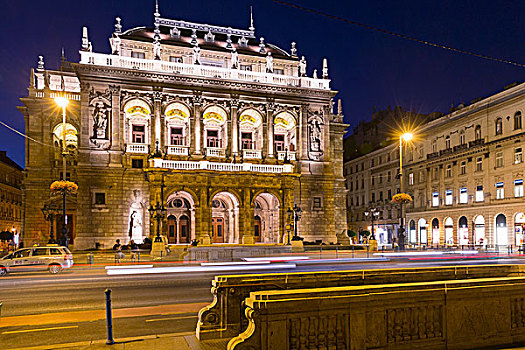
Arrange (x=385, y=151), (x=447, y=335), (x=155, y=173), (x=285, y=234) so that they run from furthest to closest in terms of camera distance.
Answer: (x=385, y=151) → (x=285, y=234) → (x=155, y=173) → (x=447, y=335)

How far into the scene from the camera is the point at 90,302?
1354 cm

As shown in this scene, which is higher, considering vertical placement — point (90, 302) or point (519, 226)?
point (519, 226)

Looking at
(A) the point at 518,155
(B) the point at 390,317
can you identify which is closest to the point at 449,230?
(A) the point at 518,155

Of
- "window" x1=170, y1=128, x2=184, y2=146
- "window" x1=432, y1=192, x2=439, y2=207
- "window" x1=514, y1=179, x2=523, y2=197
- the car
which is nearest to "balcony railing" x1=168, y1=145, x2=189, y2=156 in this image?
"window" x1=170, y1=128, x2=184, y2=146

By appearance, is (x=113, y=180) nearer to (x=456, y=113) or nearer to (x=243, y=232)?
(x=243, y=232)

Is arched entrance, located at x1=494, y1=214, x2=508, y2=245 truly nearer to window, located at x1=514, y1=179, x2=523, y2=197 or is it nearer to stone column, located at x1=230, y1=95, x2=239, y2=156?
window, located at x1=514, y1=179, x2=523, y2=197

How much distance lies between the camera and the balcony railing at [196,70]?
43812mm

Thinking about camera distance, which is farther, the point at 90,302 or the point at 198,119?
the point at 198,119

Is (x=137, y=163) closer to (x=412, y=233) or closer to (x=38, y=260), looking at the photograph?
(x=38, y=260)

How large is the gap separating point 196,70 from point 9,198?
41.7 meters

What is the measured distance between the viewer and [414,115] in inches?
2968

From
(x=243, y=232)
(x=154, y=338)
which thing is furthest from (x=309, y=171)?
(x=154, y=338)

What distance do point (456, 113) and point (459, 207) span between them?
1218cm

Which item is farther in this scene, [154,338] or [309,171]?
[309,171]
